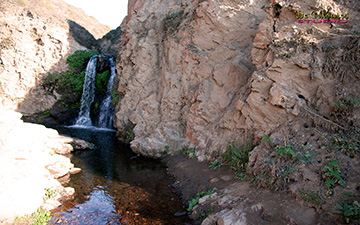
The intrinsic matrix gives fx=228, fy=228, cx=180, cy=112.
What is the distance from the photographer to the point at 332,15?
6836 millimetres

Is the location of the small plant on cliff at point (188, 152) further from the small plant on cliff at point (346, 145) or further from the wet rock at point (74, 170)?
the small plant on cliff at point (346, 145)

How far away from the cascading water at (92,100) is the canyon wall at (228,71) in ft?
11.4

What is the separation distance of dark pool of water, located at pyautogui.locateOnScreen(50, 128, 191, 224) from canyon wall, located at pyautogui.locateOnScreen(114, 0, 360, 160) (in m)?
1.44

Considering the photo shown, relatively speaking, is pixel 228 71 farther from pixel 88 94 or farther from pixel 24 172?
pixel 88 94

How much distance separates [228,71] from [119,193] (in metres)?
6.33

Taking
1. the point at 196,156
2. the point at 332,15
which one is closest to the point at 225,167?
the point at 196,156

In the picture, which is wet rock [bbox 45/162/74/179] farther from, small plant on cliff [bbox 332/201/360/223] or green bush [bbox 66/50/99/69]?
green bush [bbox 66/50/99/69]

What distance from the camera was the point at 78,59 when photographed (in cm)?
2364

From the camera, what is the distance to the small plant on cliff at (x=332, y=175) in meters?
4.70

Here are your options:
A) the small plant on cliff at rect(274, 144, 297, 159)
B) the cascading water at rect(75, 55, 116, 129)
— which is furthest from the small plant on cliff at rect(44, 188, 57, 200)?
the cascading water at rect(75, 55, 116, 129)

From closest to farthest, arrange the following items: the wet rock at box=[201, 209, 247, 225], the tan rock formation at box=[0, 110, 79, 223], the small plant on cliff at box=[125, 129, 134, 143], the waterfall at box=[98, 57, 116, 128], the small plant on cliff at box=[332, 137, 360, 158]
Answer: the wet rock at box=[201, 209, 247, 225] < the small plant on cliff at box=[332, 137, 360, 158] < the tan rock formation at box=[0, 110, 79, 223] < the small plant on cliff at box=[125, 129, 134, 143] < the waterfall at box=[98, 57, 116, 128]

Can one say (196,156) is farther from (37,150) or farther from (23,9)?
(23,9)

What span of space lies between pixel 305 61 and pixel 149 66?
9.02 m

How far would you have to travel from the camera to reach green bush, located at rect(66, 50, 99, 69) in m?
23.2
